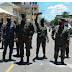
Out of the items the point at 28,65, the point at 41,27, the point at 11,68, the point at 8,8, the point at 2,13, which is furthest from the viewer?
the point at 8,8

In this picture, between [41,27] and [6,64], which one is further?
[41,27]

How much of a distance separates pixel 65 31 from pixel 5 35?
2508 mm

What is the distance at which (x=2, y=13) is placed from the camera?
49.8 meters

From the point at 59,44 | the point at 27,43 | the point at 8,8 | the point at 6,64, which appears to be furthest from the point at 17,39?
the point at 8,8

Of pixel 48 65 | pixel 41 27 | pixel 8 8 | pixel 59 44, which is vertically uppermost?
pixel 8 8

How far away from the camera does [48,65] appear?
8.94 m

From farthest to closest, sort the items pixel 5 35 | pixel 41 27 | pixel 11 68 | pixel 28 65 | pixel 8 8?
pixel 8 8, pixel 41 27, pixel 5 35, pixel 28 65, pixel 11 68

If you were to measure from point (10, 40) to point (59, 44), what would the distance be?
81.0 inches

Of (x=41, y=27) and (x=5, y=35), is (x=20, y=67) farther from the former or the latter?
(x=41, y=27)

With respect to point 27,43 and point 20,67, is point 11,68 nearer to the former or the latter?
point 20,67

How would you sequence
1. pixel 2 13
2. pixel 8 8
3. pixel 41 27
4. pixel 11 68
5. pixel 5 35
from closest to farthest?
pixel 11 68 < pixel 5 35 < pixel 41 27 < pixel 2 13 < pixel 8 8

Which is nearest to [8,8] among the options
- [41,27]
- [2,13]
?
[2,13]

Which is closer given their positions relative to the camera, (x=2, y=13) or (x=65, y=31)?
(x=65, y=31)

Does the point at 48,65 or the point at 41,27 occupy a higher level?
the point at 41,27
